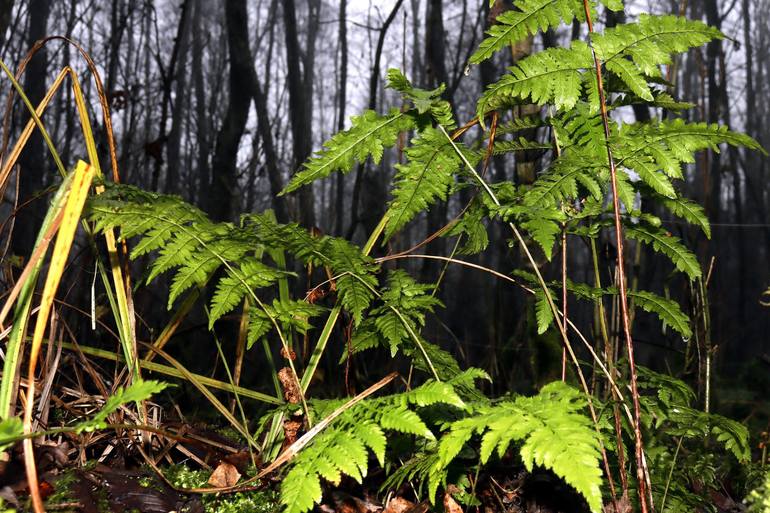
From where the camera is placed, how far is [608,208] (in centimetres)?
146

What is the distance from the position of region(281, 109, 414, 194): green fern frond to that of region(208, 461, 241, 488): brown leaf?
2.51ft

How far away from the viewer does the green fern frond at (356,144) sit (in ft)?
4.48

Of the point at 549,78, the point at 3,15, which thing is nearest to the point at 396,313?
the point at 549,78

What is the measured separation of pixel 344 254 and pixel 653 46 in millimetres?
874

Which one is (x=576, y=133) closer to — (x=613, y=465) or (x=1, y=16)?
(x=613, y=465)

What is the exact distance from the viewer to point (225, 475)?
4.86 ft

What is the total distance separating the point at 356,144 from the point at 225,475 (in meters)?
0.94

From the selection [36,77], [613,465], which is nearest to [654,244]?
[613,465]

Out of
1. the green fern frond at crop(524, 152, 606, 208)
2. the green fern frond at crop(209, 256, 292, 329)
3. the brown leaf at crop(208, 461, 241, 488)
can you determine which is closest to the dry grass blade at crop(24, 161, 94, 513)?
the green fern frond at crop(209, 256, 292, 329)

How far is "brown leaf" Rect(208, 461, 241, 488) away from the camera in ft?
4.78

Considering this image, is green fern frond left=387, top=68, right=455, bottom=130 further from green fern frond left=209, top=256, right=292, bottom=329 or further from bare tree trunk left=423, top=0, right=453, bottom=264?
bare tree trunk left=423, top=0, right=453, bottom=264

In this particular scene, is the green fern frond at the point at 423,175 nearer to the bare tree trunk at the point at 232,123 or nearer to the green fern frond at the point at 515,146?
the green fern frond at the point at 515,146

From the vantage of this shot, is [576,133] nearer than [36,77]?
Yes

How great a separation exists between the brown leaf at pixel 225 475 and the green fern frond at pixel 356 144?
2.51 ft
